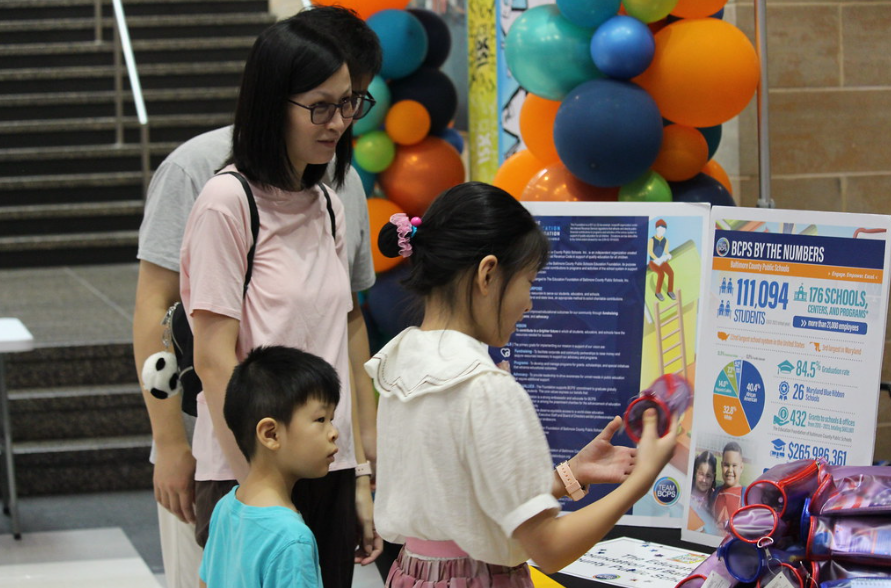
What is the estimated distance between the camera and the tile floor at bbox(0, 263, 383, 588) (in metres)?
4.07

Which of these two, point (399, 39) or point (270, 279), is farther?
point (399, 39)

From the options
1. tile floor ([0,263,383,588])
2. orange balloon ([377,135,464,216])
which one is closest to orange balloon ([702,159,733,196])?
orange balloon ([377,135,464,216])

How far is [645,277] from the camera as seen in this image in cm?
237

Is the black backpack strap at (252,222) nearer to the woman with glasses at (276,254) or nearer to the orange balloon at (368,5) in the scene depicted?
the woman with glasses at (276,254)

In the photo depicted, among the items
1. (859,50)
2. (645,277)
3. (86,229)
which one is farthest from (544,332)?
(86,229)

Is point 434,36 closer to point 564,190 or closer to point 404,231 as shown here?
point 564,190

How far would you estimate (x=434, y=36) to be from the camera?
3.96 metres

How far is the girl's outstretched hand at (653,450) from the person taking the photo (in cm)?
139

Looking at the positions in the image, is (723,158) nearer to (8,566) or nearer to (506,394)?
(506,394)

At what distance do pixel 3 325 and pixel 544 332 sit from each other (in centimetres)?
262

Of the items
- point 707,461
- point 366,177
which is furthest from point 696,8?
point 366,177

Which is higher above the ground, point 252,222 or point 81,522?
point 252,222

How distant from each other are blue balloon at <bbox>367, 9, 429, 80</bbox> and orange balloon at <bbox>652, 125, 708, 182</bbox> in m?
1.25

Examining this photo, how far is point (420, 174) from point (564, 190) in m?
1.08
